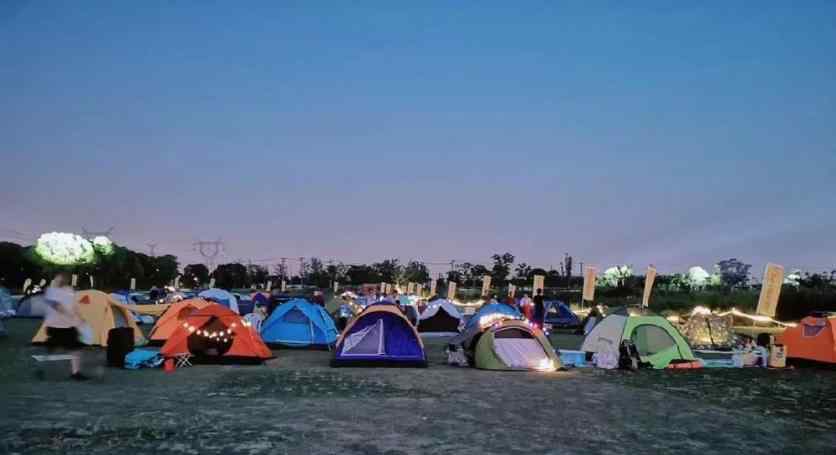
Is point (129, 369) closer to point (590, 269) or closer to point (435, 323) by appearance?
point (435, 323)

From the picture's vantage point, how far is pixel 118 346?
13.7 meters

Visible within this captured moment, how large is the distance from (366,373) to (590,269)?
20.0 metres

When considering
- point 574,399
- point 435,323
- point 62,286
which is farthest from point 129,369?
point 435,323

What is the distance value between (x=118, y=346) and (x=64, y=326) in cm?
203

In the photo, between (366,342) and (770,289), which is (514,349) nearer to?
(366,342)

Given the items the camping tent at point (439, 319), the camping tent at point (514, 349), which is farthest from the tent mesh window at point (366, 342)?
the camping tent at point (439, 319)

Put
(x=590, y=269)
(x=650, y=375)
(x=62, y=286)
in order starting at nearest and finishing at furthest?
(x=62, y=286) < (x=650, y=375) < (x=590, y=269)

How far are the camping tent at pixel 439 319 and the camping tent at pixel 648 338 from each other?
1270 cm

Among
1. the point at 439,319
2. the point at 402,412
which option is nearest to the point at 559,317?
the point at 439,319

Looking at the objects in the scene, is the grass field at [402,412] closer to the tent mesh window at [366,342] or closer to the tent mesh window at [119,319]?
the tent mesh window at [366,342]

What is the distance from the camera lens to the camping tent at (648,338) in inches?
651

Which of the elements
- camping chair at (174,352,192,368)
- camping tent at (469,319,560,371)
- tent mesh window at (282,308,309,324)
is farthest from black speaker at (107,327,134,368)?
camping tent at (469,319,560,371)

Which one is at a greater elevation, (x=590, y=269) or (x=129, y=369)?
(x=590, y=269)

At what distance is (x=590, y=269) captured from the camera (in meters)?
31.5
